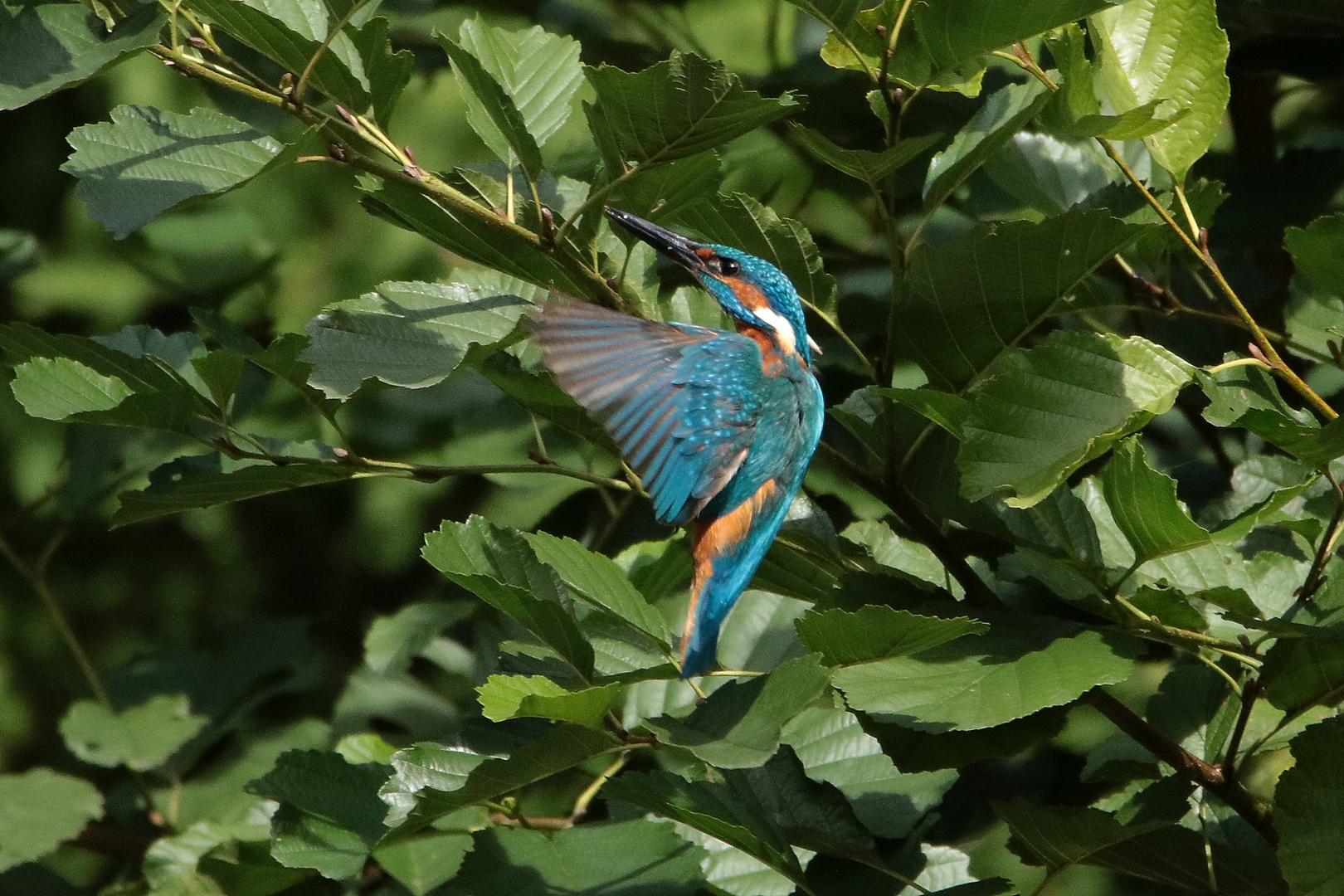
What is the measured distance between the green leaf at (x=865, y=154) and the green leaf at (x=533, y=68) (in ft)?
1.01

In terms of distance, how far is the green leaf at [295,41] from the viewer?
3.38 feet

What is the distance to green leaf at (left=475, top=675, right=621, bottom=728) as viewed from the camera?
959mm

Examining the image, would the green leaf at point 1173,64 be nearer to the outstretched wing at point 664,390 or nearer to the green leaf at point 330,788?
the outstretched wing at point 664,390

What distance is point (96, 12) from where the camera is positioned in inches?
45.1

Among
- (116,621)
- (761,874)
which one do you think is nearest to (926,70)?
(761,874)

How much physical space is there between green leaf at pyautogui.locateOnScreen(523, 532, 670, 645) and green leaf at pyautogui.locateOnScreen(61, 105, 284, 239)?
0.40 meters

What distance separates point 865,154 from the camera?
1048 millimetres

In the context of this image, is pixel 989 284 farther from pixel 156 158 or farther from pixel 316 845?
pixel 316 845

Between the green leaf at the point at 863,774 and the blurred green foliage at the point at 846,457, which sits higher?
the blurred green foliage at the point at 846,457

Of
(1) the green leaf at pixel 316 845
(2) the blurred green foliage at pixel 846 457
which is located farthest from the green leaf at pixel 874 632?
(1) the green leaf at pixel 316 845

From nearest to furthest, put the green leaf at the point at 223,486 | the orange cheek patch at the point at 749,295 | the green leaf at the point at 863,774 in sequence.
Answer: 1. the green leaf at the point at 223,486
2. the green leaf at the point at 863,774
3. the orange cheek patch at the point at 749,295

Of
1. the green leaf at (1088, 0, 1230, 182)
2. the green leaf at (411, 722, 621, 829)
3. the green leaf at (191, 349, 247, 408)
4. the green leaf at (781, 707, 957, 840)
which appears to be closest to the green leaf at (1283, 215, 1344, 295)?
the green leaf at (1088, 0, 1230, 182)

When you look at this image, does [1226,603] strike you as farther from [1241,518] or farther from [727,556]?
[727,556]

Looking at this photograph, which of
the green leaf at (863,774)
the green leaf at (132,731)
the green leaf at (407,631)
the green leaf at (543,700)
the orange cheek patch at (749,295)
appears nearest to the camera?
the green leaf at (543,700)
